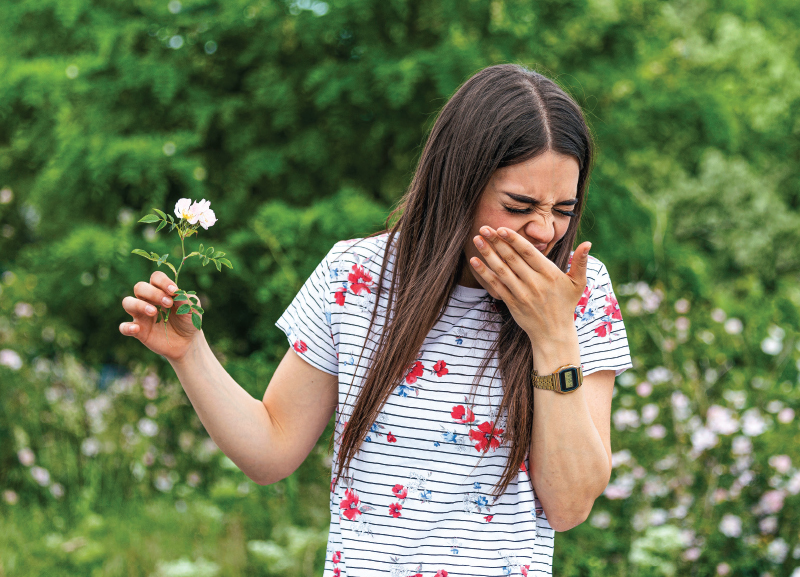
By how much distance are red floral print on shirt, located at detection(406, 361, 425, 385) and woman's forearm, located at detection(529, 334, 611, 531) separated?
23 cm

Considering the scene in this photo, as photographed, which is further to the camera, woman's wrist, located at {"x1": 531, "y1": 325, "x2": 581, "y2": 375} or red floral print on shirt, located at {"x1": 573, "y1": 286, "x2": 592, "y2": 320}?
red floral print on shirt, located at {"x1": 573, "y1": 286, "x2": 592, "y2": 320}

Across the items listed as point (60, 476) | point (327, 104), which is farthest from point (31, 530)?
point (327, 104)

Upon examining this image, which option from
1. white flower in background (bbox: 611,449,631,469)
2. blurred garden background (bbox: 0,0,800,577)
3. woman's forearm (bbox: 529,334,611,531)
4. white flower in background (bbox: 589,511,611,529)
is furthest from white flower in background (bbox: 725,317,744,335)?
woman's forearm (bbox: 529,334,611,531)

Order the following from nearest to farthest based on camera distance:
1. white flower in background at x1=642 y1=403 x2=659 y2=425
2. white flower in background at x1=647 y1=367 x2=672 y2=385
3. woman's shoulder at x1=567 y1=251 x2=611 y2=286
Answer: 1. woman's shoulder at x1=567 y1=251 x2=611 y2=286
2. white flower in background at x1=642 y1=403 x2=659 y2=425
3. white flower in background at x1=647 y1=367 x2=672 y2=385

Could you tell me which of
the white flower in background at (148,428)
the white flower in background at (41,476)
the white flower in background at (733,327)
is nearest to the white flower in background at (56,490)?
the white flower in background at (41,476)

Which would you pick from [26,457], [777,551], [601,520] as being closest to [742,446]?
[777,551]

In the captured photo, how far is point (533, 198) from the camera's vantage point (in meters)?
1.42

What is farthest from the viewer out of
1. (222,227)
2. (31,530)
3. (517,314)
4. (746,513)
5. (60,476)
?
(222,227)

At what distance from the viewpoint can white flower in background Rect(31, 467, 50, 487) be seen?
12.2 feet

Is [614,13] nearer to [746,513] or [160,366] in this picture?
[746,513]

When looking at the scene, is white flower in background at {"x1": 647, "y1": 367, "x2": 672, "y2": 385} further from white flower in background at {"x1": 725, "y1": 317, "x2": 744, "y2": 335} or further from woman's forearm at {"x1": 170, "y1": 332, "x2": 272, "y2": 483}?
woman's forearm at {"x1": 170, "y1": 332, "x2": 272, "y2": 483}

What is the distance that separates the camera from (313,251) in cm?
373

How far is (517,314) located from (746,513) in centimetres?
216

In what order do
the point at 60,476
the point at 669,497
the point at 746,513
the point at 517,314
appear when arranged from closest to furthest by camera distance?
1. the point at 517,314
2. the point at 746,513
3. the point at 669,497
4. the point at 60,476
